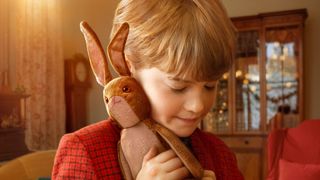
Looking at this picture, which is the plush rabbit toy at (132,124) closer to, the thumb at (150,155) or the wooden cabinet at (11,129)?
the thumb at (150,155)

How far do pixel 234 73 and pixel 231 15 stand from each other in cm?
69

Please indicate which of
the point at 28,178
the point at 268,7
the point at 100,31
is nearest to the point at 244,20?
the point at 268,7

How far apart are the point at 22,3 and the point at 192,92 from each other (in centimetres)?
305

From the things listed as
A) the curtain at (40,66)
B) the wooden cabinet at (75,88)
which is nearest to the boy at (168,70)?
the curtain at (40,66)

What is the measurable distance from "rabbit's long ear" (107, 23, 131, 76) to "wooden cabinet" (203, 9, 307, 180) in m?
3.17

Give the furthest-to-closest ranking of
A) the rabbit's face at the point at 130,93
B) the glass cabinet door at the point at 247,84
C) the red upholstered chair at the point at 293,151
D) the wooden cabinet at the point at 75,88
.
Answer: the wooden cabinet at the point at 75,88 < the glass cabinet door at the point at 247,84 < the red upholstered chair at the point at 293,151 < the rabbit's face at the point at 130,93

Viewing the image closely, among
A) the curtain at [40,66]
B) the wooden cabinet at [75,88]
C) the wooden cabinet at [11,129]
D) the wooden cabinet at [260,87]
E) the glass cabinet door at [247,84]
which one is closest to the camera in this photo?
the wooden cabinet at [11,129]

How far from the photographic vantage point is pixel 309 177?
88.2 inches

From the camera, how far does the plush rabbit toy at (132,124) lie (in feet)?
1.82

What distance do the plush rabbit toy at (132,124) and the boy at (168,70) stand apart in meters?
0.02

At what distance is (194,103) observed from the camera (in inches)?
22.5

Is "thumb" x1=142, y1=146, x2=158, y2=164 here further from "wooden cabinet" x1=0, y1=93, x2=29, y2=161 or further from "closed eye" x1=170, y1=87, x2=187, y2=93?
"wooden cabinet" x1=0, y1=93, x2=29, y2=161

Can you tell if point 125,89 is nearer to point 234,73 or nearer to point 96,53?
point 96,53

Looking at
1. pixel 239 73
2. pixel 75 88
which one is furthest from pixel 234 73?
pixel 75 88
